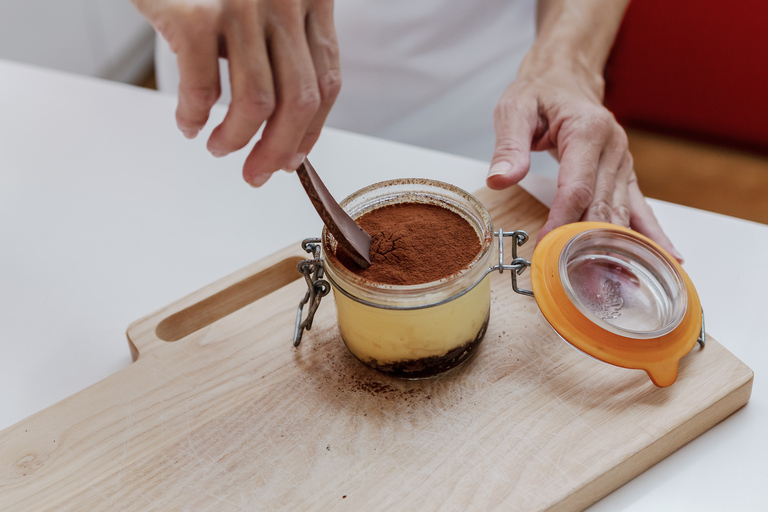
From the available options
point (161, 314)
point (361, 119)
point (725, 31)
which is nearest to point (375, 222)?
point (161, 314)

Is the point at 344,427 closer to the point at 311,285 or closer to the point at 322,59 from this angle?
the point at 311,285

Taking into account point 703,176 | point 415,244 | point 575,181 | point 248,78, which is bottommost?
point 703,176

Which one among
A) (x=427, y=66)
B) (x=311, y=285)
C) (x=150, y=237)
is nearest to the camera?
(x=311, y=285)

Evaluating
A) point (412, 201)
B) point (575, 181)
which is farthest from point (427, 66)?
point (412, 201)

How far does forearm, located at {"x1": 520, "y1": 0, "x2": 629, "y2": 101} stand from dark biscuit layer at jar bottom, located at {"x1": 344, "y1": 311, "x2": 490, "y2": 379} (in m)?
0.57

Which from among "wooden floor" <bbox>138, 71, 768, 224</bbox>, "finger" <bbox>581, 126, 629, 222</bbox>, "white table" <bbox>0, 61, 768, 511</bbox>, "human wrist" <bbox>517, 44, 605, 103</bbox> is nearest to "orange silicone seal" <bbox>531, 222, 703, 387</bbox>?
"white table" <bbox>0, 61, 768, 511</bbox>

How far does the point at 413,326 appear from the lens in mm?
733

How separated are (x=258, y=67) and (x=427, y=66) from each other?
2.61 feet

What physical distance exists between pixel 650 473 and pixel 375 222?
420 millimetres

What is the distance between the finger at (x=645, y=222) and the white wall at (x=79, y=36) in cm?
200

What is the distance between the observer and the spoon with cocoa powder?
27.1 inches

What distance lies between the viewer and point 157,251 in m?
1.02

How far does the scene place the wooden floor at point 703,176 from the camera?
192cm

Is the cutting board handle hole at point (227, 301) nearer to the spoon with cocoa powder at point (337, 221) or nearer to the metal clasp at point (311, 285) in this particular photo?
the metal clasp at point (311, 285)
